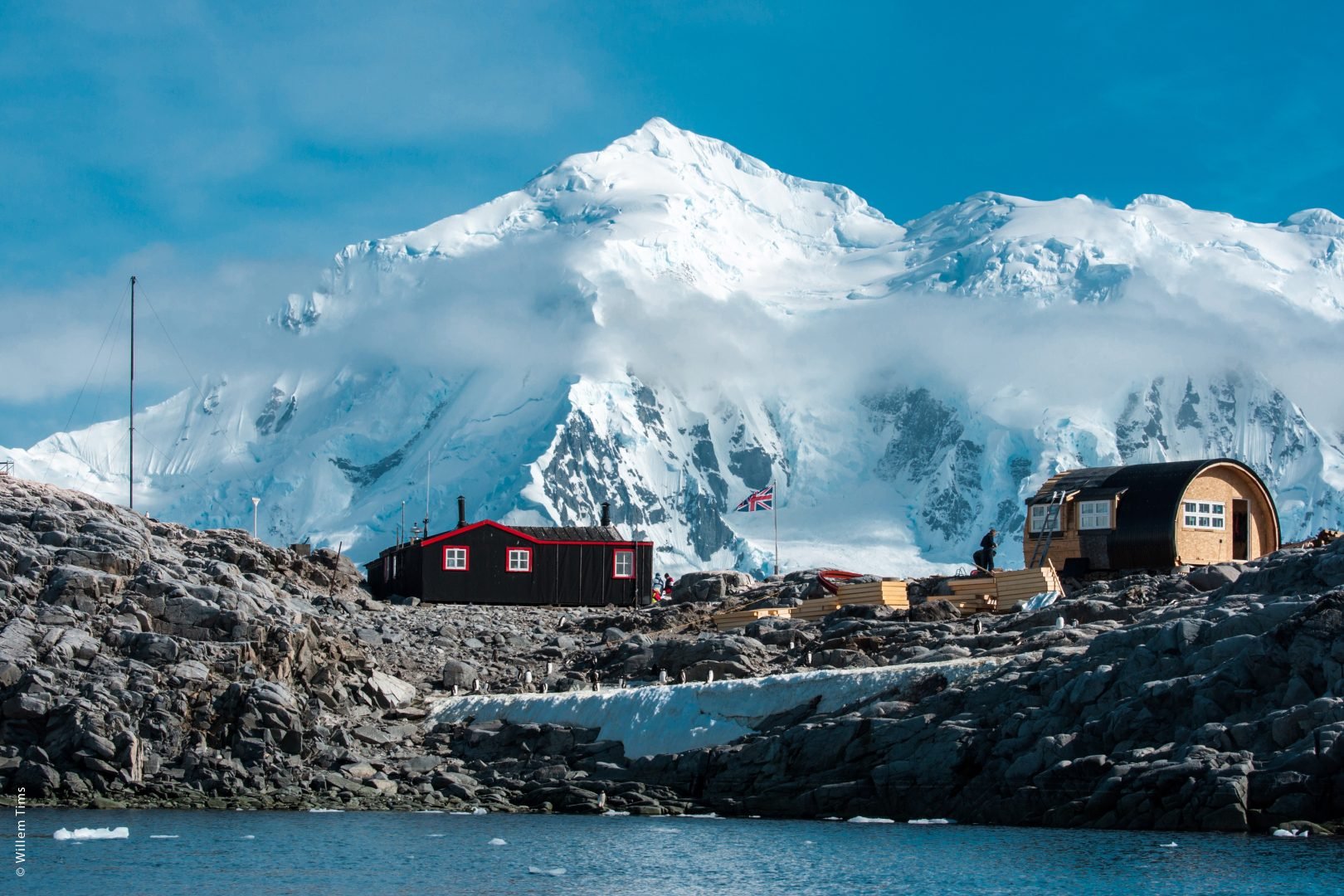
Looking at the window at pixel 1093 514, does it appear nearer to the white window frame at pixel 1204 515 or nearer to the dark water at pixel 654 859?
the white window frame at pixel 1204 515

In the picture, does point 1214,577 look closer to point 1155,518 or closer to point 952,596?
point 1155,518

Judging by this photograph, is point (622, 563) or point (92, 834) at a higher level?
point (622, 563)

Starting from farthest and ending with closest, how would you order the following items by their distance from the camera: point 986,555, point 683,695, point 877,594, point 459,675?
point 986,555 < point 877,594 < point 459,675 < point 683,695

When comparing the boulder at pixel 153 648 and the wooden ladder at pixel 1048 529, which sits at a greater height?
the wooden ladder at pixel 1048 529

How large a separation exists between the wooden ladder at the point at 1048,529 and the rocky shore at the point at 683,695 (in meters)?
4.20

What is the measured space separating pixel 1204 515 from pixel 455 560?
98.3 ft

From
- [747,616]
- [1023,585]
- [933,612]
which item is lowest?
[747,616]

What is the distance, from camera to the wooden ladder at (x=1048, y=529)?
58875mm

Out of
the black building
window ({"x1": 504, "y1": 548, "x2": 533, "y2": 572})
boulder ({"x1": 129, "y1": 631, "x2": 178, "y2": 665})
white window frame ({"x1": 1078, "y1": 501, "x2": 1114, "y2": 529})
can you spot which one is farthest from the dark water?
window ({"x1": 504, "y1": 548, "x2": 533, "y2": 572})

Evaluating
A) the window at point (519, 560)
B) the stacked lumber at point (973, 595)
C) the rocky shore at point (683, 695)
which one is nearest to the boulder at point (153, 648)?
the rocky shore at point (683, 695)

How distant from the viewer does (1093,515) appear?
58.6m

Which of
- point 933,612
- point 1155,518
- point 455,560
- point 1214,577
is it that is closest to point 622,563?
point 455,560

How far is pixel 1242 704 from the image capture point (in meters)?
34.7

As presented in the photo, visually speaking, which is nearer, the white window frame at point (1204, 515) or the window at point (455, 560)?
the white window frame at point (1204, 515)
